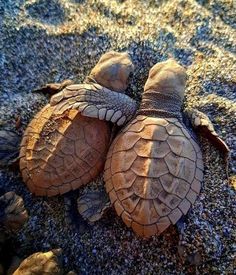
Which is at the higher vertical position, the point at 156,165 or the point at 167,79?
the point at 167,79

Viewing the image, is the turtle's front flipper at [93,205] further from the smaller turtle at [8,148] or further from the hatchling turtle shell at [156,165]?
the smaller turtle at [8,148]

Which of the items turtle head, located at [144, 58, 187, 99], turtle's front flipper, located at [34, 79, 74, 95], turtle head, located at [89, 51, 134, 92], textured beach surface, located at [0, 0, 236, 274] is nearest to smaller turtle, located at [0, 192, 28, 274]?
textured beach surface, located at [0, 0, 236, 274]

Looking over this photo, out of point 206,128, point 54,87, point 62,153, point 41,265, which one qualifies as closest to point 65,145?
point 62,153

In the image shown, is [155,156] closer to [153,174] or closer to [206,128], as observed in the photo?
[153,174]

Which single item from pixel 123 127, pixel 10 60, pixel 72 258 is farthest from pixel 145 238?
pixel 10 60

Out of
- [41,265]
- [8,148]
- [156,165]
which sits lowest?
[41,265]

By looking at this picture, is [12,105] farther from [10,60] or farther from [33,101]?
[10,60]
